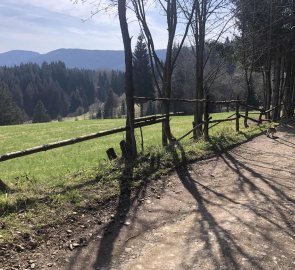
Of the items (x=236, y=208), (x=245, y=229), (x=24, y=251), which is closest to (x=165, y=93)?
(x=236, y=208)

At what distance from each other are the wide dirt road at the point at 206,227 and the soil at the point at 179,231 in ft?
0.04

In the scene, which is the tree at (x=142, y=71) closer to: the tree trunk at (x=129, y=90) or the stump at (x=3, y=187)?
the tree trunk at (x=129, y=90)

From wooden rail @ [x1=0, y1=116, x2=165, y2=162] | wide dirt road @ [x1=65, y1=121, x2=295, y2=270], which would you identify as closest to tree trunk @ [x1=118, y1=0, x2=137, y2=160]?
wooden rail @ [x1=0, y1=116, x2=165, y2=162]

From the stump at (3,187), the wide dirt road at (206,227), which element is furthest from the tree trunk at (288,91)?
the stump at (3,187)

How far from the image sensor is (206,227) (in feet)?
19.1

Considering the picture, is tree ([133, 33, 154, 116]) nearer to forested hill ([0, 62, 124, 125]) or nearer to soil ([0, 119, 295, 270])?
soil ([0, 119, 295, 270])

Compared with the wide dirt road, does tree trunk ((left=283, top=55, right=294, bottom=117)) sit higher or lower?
higher

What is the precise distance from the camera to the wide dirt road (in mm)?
4816

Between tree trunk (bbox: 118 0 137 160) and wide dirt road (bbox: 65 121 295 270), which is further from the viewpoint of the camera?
tree trunk (bbox: 118 0 137 160)

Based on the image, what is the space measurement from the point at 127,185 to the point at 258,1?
16040 millimetres

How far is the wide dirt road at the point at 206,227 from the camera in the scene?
15.8ft

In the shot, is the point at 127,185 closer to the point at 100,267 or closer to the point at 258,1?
the point at 100,267

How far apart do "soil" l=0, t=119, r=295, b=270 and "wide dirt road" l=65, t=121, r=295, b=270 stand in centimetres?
1

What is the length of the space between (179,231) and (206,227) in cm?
42
